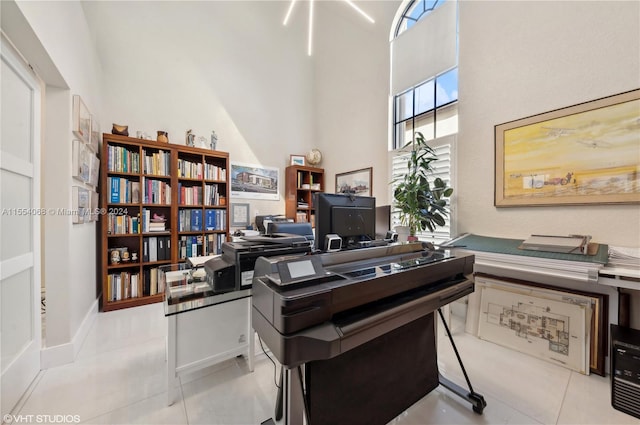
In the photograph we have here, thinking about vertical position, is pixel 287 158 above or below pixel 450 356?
above

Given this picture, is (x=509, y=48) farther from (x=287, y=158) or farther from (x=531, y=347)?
(x=287, y=158)

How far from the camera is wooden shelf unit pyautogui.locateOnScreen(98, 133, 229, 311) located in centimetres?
278

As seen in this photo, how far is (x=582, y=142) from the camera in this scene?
1891 millimetres

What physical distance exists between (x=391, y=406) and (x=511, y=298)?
1.54 meters

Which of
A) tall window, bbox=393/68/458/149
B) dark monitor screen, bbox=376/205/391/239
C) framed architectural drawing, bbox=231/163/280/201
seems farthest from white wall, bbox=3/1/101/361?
tall window, bbox=393/68/458/149

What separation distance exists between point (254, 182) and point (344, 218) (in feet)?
9.84

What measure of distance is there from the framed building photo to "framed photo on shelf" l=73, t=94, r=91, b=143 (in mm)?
3752

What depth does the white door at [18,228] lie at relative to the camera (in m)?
1.34

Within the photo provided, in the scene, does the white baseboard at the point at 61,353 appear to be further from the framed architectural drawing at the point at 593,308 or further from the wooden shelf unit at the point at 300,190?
the framed architectural drawing at the point at 593,308

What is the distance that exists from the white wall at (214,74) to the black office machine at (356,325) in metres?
3.29

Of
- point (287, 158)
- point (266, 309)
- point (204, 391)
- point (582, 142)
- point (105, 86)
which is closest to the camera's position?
point (266, 309)

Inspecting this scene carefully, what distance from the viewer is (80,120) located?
2008 millimetres

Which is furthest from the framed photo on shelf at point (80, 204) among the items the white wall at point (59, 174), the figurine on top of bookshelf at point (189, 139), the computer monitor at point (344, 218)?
the computer monitor at point (344, 218)

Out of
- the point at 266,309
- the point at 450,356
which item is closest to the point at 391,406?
the point at 450,356
